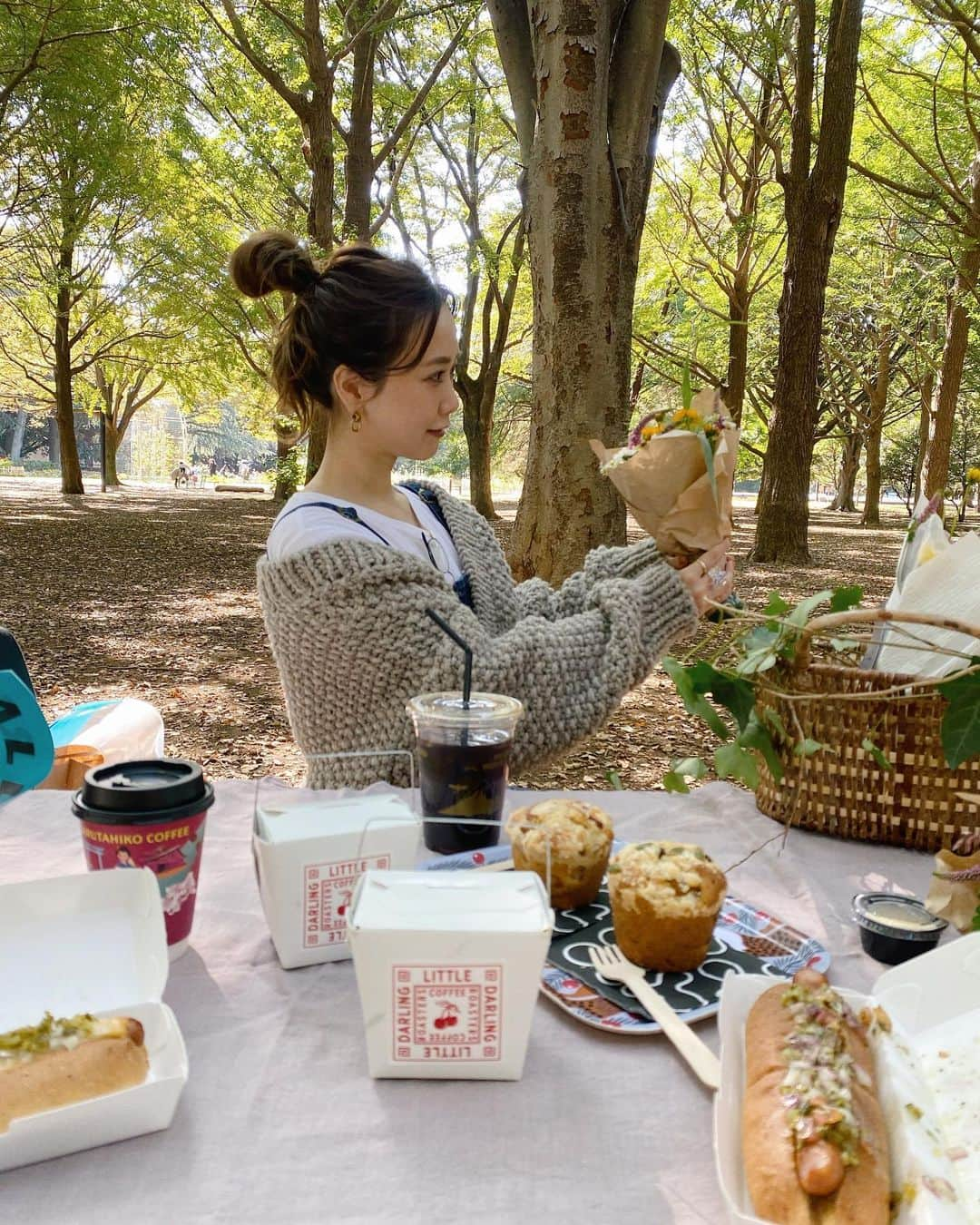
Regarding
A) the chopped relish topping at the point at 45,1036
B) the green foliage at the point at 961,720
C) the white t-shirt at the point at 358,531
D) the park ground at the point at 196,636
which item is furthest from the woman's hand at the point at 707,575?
the chopped relish topping at the point at 45,1036

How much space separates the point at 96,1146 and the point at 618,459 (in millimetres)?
1563

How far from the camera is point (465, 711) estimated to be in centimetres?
149

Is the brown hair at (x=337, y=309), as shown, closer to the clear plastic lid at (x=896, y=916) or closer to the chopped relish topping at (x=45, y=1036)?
the clear plastic lid at (x=896, y=916)

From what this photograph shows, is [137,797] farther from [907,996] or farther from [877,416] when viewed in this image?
[877,416]

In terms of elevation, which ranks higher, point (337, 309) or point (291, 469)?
point (337, 309)

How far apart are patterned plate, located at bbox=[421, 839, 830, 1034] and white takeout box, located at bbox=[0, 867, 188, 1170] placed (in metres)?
0.41

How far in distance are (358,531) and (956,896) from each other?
1336 millimetres

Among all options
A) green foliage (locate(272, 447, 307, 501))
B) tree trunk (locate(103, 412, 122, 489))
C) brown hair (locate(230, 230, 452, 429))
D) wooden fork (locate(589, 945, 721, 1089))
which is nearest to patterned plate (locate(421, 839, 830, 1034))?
wooden fork (locate(589, 945, 721, 1089))

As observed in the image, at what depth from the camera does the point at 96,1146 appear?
2.90 feet

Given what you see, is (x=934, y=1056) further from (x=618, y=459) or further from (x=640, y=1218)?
(x=618, y=459)

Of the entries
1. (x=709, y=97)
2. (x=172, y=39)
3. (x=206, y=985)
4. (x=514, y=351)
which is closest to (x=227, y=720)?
(x=206, y=985)

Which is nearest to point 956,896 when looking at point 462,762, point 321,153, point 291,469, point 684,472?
point 462,762

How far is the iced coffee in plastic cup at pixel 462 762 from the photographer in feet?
4.88

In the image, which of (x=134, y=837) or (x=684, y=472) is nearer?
(x=134, y=837)
